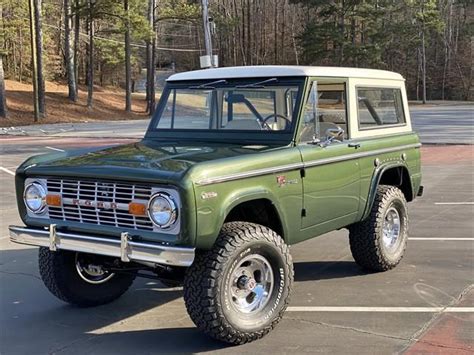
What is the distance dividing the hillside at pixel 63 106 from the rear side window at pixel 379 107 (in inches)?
1225

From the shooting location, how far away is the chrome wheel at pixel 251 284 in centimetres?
416

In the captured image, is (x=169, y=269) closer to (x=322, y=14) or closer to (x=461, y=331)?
(x=461, y=331)

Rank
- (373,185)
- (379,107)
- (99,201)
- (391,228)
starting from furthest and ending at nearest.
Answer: (391,228) → (379,107) → (373,185) → (99,201)

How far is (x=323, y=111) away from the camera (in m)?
5.09

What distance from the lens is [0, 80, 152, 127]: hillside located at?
3684 centimetres

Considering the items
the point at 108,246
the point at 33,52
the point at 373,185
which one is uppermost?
the point at 33,52

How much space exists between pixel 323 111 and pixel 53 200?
2.31 m

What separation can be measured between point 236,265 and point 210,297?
299 millimetres

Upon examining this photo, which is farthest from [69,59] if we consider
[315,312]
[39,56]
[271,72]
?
[315,312]

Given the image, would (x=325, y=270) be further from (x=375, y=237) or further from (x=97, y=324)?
(x=97, y=324)

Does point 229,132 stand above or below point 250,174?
above

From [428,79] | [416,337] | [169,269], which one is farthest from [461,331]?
[428,79]

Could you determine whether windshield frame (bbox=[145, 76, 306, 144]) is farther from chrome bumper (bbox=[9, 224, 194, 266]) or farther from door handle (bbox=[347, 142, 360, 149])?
chrome bumper (bbox=[9, 224, 194, 266])

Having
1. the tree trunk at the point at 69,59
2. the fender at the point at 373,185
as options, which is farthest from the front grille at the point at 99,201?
the tree trunk at the point at 69,59
